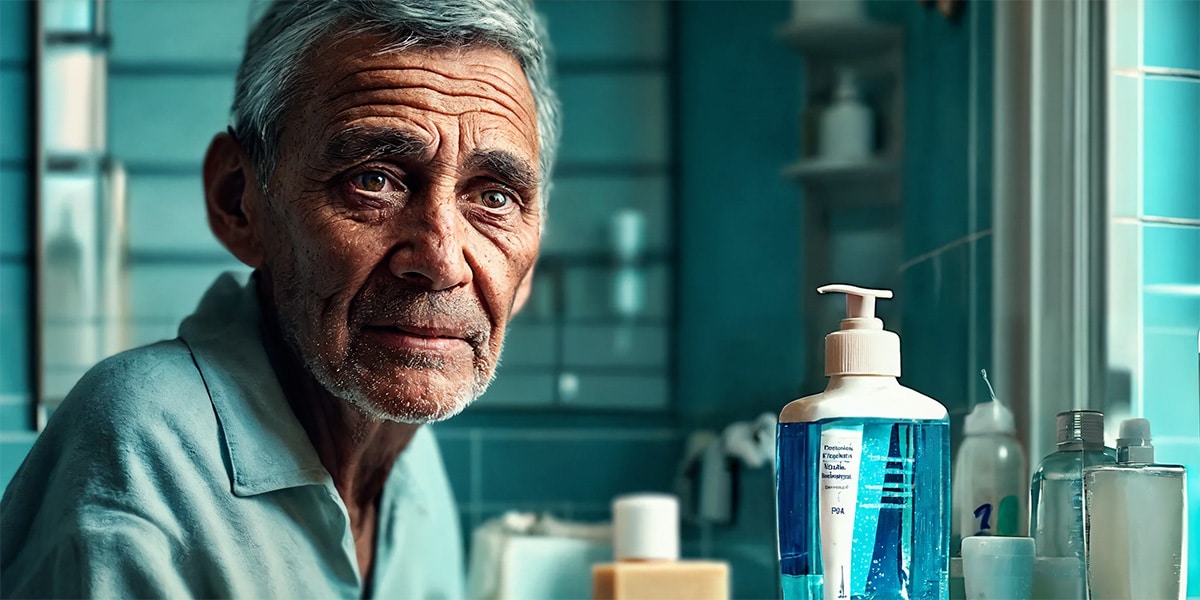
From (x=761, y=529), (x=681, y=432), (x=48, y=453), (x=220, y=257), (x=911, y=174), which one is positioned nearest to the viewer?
(x=48, y=453)

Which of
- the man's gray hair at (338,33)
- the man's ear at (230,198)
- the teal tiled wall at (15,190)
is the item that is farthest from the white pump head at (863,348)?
the teal tiled wall at (15,190)

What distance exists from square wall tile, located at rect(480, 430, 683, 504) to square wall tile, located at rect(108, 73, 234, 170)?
0.74m

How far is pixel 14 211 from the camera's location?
69.1 inches

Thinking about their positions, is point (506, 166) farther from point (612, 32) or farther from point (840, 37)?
point (612, 32)

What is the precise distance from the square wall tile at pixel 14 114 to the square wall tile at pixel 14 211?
0.03 meters

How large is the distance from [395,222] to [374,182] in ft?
0.10

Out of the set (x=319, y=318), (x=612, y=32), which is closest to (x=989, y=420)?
(x=319, y=318)

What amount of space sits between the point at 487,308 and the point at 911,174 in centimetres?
58

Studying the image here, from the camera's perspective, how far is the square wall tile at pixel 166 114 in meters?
2.02

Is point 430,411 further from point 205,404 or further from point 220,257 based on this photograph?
point 220,257

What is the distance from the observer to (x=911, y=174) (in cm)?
121

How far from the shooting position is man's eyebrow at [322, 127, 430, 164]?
76 centimetres

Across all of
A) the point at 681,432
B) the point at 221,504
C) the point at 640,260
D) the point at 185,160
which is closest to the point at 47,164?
the point at 185,160

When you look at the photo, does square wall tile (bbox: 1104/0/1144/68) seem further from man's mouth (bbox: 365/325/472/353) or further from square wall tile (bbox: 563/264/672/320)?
square wall tile (bbox: 563/264/672/320)
